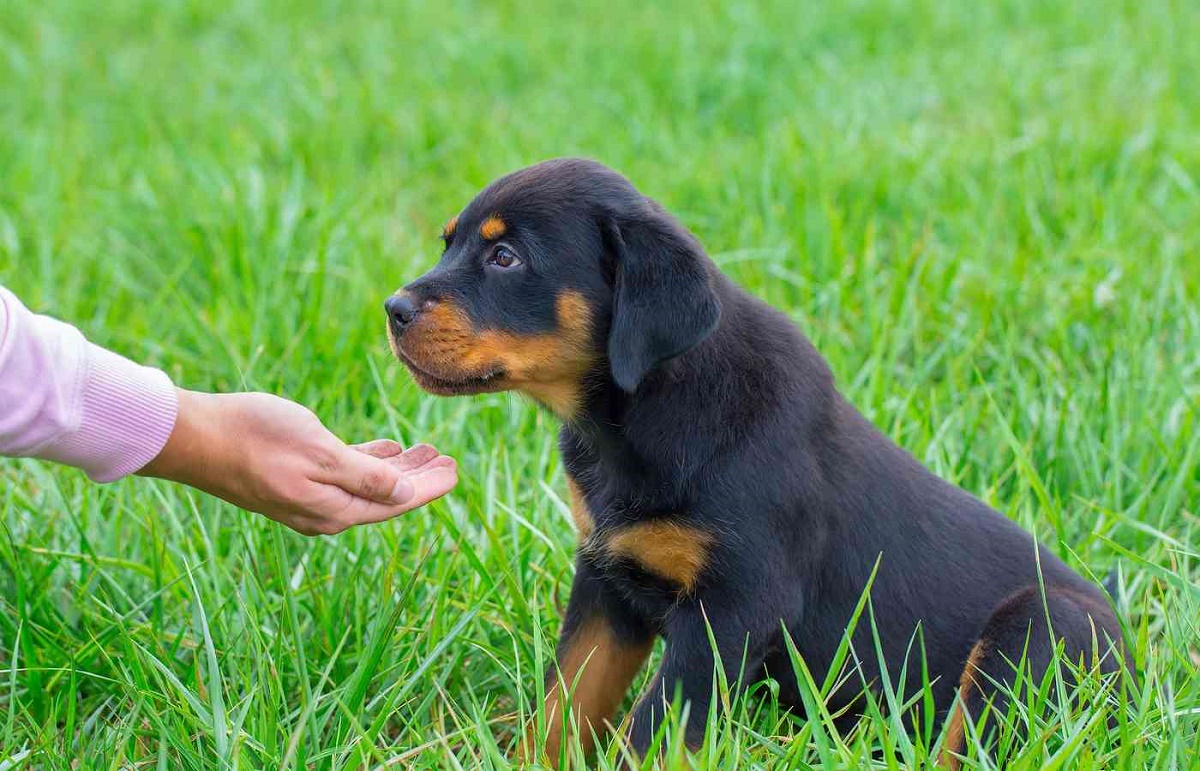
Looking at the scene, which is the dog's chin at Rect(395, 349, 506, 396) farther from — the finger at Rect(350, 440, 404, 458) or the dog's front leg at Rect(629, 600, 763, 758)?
the dog's front leg at Rect(629, 600, 763, 758)

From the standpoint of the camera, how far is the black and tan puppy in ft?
7.67

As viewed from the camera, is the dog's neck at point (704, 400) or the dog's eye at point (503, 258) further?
the dog's eye at point (503, 258)

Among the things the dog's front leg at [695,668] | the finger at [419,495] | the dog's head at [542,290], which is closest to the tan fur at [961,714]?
the dog's front leg at [695,668]

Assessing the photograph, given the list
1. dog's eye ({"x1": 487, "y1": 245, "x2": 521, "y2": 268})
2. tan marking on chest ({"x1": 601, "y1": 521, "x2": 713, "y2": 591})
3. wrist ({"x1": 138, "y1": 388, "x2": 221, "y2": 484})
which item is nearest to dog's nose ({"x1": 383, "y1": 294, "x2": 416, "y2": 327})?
dog's eye ({"x1": 487, "y1": 245, "x2": 521, "y2": 268})

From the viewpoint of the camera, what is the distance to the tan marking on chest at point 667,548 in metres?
2.33

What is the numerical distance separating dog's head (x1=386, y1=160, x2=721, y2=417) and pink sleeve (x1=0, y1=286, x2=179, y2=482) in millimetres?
522

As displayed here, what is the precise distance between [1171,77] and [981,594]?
465 centimetres

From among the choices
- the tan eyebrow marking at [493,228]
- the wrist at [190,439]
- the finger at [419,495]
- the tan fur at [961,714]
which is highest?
the tan eyebrow marking at [493,228]

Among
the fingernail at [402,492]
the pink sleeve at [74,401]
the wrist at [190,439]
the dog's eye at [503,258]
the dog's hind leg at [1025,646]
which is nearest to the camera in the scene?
the pink sleeve at [74,401]

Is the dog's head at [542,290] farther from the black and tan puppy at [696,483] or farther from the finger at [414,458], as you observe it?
the finger at [414,458]

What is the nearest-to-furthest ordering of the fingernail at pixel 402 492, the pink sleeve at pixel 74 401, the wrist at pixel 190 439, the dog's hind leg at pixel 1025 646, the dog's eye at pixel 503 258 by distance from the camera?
the pink sleeve at pixel 74 401
the wrist at pixel 190 439
the fingernail at pixel 402 492
the dog's hind leg at pixel 1025 646
the dog's eye at pixel 503 258

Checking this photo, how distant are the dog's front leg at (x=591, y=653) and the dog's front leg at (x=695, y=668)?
9.2 inches

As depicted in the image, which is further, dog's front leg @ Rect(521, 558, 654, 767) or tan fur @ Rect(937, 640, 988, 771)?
dog's front leg @ Rect(521, 558, 654, 767)

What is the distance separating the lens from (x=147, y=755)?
2340mm
